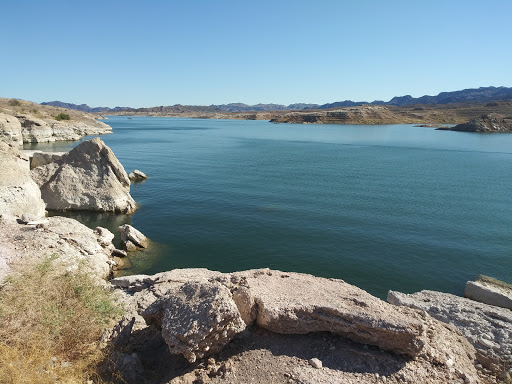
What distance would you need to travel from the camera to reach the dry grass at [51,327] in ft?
24.4

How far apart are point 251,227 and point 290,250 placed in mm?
4773

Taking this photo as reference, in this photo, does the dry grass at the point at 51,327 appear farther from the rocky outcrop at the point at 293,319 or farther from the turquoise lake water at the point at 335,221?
the turquoise lake water at the point at 335,221

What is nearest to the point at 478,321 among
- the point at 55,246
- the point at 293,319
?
the point at 293,319

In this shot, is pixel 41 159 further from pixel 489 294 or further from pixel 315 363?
pixel 489 294

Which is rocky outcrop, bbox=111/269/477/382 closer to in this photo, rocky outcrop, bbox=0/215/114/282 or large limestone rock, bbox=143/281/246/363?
large limestone rock, bbox=143/281/246/363

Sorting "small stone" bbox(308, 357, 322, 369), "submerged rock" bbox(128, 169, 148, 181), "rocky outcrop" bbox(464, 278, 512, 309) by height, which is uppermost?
"small stone" bbox(308, 357, 322, 369)

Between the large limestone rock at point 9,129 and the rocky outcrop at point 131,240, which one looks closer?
the rocky outcrop at point 131,240

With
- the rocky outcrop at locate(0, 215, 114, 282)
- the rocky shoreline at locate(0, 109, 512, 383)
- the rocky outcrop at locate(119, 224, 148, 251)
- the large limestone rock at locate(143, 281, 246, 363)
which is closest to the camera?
the large limestone rock at locate(143, 281, 246, 363)

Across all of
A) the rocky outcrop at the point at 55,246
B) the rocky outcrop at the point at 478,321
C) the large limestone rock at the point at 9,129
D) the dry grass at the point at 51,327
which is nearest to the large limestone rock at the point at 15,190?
the rocky outcrop at the point at 55,246

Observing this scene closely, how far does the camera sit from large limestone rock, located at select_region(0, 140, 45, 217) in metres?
20.5

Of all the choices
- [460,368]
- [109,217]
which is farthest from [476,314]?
[109,217]

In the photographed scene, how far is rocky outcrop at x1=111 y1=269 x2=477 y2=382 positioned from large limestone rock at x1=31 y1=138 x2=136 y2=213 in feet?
73.9

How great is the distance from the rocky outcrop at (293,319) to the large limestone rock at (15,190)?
16.4m

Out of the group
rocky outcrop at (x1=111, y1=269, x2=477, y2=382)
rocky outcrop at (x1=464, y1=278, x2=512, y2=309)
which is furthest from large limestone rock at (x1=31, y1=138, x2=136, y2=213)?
rocky outcrop at (x1=464, y1=278, x2=512, y2=309)
